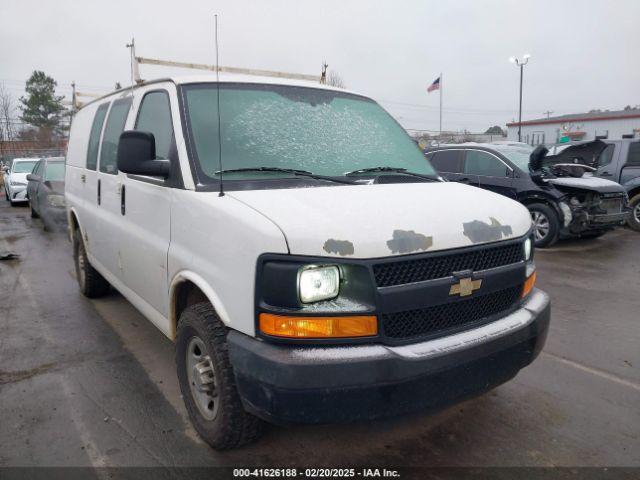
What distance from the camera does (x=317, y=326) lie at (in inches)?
85.0

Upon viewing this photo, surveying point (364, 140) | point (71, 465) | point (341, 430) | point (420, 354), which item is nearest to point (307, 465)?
point (341, 430)

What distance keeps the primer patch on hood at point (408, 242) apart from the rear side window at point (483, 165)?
736 cm

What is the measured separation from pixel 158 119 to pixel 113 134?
1094 millimetres

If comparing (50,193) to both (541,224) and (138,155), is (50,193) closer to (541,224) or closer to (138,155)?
(138,155)

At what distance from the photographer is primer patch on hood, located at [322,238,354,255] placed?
215 centimetres

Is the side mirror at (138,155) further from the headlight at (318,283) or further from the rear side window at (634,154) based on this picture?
the rear side window at (634,154)

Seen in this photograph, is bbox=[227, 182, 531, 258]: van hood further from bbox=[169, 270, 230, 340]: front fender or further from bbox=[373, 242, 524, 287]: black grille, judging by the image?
bbox=[169, 270, 230, 340]: front fender

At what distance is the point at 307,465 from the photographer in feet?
8.76

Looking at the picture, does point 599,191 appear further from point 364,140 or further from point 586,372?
point 364,140

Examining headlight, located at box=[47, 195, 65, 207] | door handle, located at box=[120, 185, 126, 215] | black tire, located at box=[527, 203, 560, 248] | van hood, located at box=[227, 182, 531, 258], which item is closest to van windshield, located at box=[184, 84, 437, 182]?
van hood, located at box=[227, 182, 531, 258]

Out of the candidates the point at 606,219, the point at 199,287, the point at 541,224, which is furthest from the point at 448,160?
the point at 199,287

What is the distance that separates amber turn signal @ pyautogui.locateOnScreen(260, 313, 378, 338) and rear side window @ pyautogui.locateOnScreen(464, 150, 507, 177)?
7.65m

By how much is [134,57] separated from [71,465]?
9.64ft

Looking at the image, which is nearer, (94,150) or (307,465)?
(307,465)
